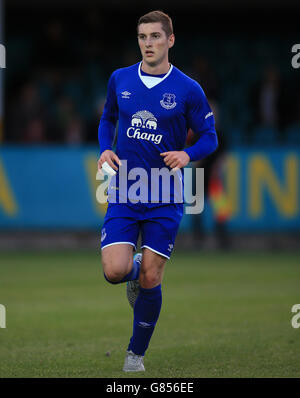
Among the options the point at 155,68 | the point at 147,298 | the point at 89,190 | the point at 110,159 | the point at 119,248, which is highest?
the point at 155,68

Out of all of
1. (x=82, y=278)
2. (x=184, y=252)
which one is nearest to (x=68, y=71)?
(x=184, y=252)

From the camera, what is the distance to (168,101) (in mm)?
6234

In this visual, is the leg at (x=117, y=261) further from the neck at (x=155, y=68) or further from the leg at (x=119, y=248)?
the neck at (x=155, y=68)

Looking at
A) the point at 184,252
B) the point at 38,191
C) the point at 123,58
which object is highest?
the point at 123,58

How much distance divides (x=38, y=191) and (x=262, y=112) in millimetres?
5709

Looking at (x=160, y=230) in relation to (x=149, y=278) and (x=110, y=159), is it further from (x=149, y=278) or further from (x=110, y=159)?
(x=110, y=159)

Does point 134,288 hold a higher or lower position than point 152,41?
lower

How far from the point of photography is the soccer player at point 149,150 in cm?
616

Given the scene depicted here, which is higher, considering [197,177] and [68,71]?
[68,71]

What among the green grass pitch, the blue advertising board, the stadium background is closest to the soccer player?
the green grass pitch

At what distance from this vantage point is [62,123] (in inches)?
671

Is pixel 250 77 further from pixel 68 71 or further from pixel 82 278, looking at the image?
pixel 82 278

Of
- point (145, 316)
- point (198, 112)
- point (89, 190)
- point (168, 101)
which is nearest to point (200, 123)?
point (198, 112)

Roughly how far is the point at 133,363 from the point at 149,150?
1.51m
